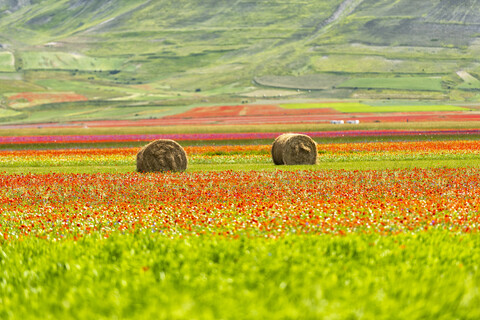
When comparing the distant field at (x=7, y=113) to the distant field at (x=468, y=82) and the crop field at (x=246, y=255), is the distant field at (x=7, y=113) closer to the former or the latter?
the distant field at (x=468, y=82)

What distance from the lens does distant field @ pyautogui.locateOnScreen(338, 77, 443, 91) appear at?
181m

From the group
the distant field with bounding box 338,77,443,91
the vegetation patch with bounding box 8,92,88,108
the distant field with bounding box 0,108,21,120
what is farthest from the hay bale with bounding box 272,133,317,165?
the distant field with bounding box 338,77,443,91

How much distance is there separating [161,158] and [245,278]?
2478 cm

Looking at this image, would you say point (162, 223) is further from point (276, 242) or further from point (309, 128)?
point (309, 128)

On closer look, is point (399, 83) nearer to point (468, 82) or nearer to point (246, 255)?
point (468, 82)

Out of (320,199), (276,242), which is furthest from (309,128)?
(276,242)

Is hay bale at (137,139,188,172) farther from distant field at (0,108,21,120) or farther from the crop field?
distant field at (0,108,21,120)

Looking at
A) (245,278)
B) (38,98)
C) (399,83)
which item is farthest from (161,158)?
(399,83)

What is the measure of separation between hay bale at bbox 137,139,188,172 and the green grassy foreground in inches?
836

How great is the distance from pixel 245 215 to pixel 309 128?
55987 millimetres

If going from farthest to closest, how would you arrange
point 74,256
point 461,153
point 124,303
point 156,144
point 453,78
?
1. point 453,78
2. point 461,153
3. point 156,144
4. point 74,256
5. point 124,303

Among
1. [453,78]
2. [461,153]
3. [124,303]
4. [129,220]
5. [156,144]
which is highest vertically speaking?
[124,303]

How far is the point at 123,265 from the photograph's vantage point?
8109mm

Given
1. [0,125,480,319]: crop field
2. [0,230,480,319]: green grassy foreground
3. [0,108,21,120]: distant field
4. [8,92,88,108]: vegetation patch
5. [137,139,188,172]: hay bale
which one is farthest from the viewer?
[8,92,88,108]: vegetation patch
